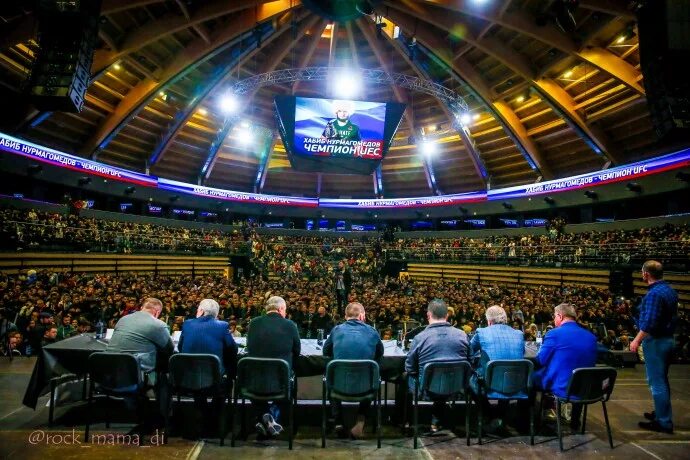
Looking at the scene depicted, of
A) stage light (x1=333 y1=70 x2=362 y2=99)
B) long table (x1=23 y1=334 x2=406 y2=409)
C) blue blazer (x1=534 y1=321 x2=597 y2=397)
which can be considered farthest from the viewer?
stage light (x1=333 y1=70 x2=362 y2=99)

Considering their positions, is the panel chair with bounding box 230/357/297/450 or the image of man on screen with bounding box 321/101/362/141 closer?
the panel chair with bounding box 230/357/297/450

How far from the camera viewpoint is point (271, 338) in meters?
3.51

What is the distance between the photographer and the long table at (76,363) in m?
3.68

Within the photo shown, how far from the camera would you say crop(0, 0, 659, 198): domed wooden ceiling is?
44.5 ft

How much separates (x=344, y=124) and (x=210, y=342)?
439 inches

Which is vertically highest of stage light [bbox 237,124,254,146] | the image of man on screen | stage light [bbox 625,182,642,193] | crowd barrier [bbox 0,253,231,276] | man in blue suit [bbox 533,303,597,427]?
stage light [bbox 237,124,254,146]

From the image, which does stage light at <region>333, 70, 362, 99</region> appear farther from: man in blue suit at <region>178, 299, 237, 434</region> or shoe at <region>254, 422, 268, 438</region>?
shoe at <region>254, 422, 268, 438</region>

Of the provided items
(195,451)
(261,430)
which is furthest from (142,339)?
(261,430)

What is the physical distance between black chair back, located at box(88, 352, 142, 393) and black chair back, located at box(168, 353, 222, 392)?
0.31m

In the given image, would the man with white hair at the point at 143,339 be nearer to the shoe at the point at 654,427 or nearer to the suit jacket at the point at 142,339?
the suit jacket at the point at 142,339

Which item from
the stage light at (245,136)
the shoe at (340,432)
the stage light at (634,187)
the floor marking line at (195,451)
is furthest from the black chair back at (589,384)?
the stage light at (245,136)

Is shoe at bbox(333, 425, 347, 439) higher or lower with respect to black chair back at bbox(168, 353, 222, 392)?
lower

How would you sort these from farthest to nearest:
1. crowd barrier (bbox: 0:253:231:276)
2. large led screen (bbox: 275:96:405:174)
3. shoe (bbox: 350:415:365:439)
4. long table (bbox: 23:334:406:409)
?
large led screen (bbox: 275:96:405:174), crowd barrier (bbox: 0:253:231:276), long table (bbox: 23:334:406:409), shoe (bbox: 350:415:365:439)

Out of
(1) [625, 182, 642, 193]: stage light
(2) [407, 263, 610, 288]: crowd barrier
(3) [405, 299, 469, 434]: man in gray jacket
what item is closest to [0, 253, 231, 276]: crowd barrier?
(2) [407, 263, 610, 288]: crowd barrier
